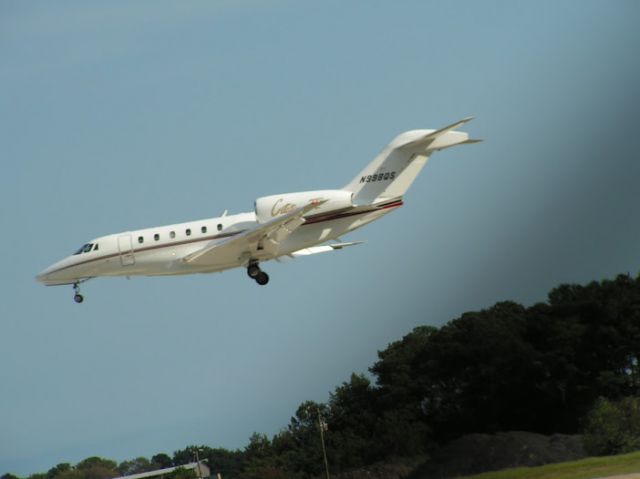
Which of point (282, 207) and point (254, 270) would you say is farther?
point (254, 270)

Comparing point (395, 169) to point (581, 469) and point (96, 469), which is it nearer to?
point (581, 469)

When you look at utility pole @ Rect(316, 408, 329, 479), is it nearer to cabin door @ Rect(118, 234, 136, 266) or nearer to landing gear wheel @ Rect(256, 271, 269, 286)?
landing gear wheel @ Rect(256, 271, 269, 286)

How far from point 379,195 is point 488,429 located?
1050cm

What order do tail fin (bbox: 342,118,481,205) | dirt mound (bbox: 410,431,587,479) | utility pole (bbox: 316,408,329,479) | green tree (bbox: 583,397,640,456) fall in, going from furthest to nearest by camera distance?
utility pole (bbox: 316,408,329,479) → tail fin (bbox: 342,118,481,205) → dirt mound (bbox: 410,431,587,479) → green tree (bbox: 583,397,640,456)

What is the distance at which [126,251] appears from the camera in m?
49.8

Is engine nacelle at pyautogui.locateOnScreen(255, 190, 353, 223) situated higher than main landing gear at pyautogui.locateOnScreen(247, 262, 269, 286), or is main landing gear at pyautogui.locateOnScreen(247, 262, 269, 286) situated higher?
engine nacelle at pyautogui.locateOnScreen(255, 190, 353, 223)

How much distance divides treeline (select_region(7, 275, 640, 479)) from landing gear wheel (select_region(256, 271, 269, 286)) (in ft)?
26.6

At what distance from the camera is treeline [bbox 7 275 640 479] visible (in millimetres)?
48531

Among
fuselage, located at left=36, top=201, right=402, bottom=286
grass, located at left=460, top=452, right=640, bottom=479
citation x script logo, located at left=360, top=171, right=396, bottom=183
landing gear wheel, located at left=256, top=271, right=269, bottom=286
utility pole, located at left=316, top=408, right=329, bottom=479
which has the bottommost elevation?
grass, located at left=460, top=452, right=640, bottom=479

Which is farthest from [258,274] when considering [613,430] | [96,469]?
[96,469]

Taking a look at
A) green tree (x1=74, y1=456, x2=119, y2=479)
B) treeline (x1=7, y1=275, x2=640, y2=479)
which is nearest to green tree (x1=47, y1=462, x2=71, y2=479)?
green tree (x1=74, y1=456, x2=119, y2=479)

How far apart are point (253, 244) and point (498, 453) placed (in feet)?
42.0

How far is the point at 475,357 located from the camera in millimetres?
50594

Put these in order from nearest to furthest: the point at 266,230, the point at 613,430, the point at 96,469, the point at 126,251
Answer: the point at 613,430, the point at 266,230, the point at 126,251, the point at 96,469
